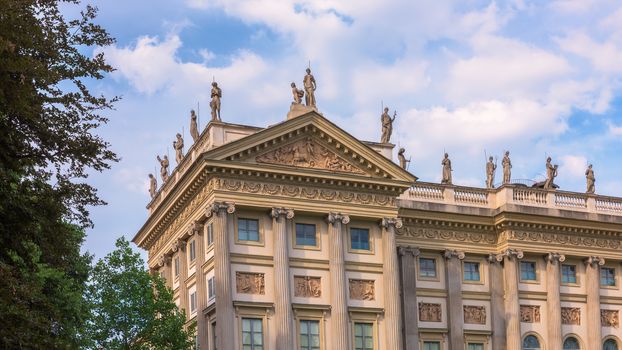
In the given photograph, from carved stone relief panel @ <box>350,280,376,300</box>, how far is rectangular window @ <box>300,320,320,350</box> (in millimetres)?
2457

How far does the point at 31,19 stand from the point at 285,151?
27050 millimetres

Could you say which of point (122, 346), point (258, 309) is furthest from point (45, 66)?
point (258, 309)

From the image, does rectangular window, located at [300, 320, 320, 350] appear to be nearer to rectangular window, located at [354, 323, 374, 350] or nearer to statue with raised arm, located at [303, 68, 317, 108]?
rectangular window, located at [354, 323, 374, 350]

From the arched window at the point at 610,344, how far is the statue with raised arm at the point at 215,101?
983 inches

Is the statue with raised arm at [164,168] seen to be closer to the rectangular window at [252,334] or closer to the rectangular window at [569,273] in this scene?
the rectangular window at [252,334]

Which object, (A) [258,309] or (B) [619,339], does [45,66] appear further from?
(B) [619,339]

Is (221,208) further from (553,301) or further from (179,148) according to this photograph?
(553,301)

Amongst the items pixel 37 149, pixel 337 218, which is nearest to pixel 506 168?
pixel 337 218

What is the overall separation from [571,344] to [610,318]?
2.96 meters

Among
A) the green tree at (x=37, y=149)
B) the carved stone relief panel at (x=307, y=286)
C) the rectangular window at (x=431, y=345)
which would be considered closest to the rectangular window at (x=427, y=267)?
the rectangular window at (x=431, y=345)

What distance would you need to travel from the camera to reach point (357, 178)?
4894cm

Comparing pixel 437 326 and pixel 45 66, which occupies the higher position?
pixel 45 66

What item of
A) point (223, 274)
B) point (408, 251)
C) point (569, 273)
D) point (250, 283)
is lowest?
point (250, 283)

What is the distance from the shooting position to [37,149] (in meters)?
23.6
